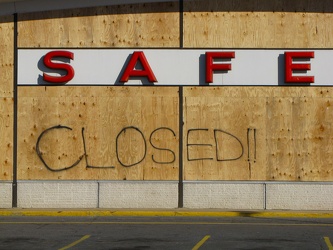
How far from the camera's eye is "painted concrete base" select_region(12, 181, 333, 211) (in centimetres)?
2220

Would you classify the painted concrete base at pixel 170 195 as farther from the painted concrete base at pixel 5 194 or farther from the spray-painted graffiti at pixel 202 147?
the spray-painted graffiti at pixel 202 147

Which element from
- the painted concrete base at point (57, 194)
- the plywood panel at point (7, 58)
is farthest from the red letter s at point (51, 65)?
the painted concrete base at point (57, 194)

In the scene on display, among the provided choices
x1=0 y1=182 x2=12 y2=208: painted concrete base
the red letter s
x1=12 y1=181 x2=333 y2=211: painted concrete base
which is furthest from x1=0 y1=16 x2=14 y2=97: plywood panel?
x1=12 y1=181 x2=333 y2=211: painted concrete base

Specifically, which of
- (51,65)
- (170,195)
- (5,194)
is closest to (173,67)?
(51,65)

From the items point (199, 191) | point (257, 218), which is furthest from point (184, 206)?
point (257, 218)

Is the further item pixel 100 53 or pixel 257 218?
pixel 100 53

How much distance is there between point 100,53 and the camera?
22.7m

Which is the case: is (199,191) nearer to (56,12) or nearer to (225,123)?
(225,123)

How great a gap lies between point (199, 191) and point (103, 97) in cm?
332

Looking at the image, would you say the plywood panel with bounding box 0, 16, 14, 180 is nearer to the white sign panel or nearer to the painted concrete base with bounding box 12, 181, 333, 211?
the white sign panel

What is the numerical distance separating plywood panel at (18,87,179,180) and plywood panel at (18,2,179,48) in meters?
1.19

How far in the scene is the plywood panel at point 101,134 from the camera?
73.9 feet

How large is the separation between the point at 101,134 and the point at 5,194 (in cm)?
278

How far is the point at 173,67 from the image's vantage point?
2267cm
